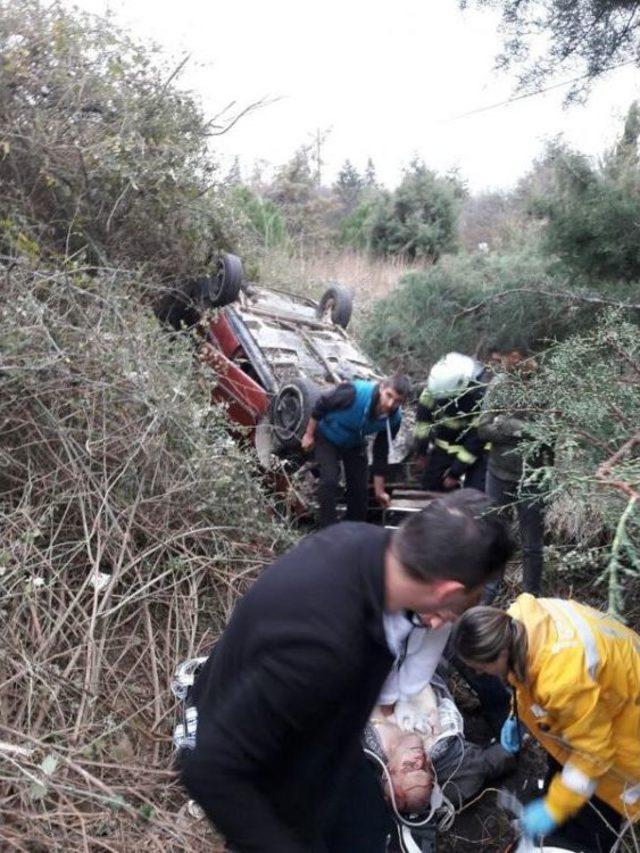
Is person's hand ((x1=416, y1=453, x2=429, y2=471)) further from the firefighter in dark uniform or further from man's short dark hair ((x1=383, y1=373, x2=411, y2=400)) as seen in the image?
man's short dark hair ((x1=383, y1=373, x2=411, y2=400))

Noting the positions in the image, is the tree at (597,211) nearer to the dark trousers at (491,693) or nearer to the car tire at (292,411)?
the car tire at (292,411)

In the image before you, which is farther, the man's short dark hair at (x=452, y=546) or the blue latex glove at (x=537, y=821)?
the blue latex glove at (x=537, y=821)

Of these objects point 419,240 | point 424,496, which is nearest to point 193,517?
point 424,496

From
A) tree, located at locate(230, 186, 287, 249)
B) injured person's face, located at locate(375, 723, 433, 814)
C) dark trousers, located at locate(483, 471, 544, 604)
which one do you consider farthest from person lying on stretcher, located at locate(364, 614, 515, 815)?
tree, located at locate(230, 186, 287, 249)

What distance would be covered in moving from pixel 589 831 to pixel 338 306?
549cm

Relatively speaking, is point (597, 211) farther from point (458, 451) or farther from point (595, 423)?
point (595, 423)

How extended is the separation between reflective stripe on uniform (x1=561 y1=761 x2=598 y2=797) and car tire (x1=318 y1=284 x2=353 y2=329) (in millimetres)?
5423

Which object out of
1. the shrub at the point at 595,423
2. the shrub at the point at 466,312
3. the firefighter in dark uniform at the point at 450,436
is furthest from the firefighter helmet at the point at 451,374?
the shrub at the point at 595,423

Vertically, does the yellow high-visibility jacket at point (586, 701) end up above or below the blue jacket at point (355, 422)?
below

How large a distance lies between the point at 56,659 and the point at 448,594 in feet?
7.81

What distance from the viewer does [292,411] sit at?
5242mm

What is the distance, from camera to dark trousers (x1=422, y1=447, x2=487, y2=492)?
515cm

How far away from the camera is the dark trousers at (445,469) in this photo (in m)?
5.15

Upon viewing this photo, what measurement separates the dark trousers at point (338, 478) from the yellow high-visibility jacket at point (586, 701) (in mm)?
2601
